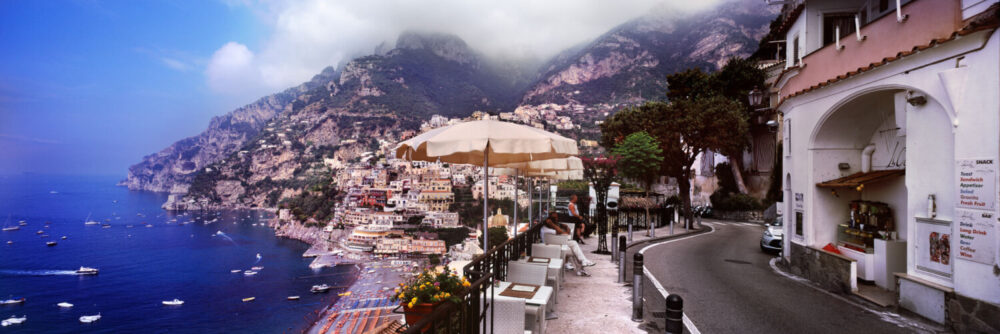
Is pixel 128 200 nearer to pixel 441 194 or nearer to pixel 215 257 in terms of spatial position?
pixel 215 257

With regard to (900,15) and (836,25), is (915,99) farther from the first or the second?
(836,25)

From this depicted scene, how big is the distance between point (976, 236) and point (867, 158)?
3.89 metres

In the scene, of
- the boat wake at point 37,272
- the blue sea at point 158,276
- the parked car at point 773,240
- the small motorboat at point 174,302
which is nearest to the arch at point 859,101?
the parked car at point 773,240

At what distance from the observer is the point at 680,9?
161 metres

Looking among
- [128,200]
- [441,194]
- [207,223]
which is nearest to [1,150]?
[128,200]

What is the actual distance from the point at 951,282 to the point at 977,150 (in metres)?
1.61

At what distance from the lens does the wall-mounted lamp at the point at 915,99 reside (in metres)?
5.54

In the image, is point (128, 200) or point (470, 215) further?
point (128, 200)

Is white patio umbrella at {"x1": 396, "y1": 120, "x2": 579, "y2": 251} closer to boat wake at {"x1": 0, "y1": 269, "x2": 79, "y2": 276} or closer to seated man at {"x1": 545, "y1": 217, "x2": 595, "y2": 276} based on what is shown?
seated man at {"x1": 545, "y1": 217, "x2": 595, "y2": 276}

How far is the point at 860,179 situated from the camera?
291 inches

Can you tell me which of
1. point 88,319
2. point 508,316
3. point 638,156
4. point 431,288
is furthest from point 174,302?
point 431,288

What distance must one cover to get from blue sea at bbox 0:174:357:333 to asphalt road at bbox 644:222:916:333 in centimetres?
5624

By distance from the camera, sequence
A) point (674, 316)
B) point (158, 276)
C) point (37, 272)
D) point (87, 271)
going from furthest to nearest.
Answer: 1. point (37, 272)
2. point (158, 276)
3. point (87, 271)
4. point (674, 316)

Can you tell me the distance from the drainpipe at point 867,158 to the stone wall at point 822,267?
1.81 metres
